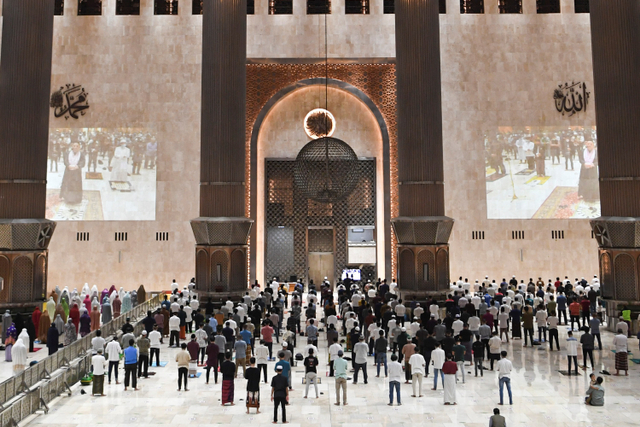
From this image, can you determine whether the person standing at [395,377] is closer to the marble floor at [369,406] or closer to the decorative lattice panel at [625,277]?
the marble floor at [369,406]

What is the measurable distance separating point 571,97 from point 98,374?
69.7ft

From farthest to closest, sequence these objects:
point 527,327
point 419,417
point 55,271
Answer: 1. point 55,271
2. point 527,327
3. point 419,417

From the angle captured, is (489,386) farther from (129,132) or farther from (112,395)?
(129,132)

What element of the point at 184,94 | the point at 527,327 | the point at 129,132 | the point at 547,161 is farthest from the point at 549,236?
the point at 129,132

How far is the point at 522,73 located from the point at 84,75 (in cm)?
1810

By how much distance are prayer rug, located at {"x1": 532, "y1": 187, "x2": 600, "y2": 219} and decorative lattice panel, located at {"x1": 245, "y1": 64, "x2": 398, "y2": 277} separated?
6.21m

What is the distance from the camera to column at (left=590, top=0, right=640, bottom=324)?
46.9ft

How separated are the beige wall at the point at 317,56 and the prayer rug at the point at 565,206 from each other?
1.13ft

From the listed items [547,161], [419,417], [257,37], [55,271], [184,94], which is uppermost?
[257,37]

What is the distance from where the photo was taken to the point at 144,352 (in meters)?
9.91

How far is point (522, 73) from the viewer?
2292 cm

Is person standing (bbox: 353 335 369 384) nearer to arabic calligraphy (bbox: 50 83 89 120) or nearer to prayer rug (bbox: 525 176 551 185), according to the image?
prayer rug (bbox: 525 176 551 185)

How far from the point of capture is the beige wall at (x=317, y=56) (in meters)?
22.5

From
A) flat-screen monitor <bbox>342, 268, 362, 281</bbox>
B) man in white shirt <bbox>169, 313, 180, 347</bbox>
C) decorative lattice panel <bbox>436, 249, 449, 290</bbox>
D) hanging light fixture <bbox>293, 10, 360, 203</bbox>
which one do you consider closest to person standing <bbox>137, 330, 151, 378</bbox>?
man in white shirt <bbox>169, 313, 180, 347</bbox>
